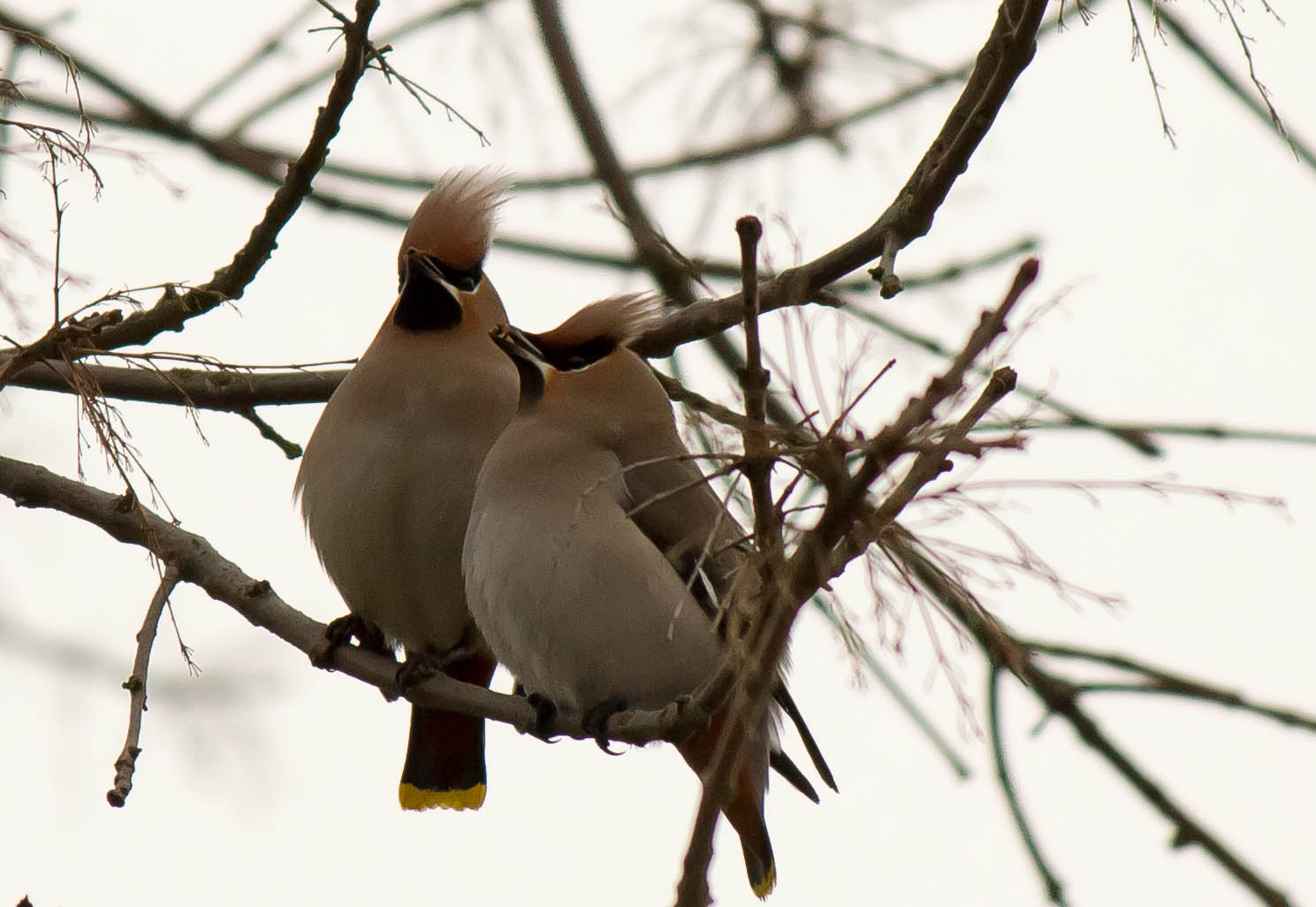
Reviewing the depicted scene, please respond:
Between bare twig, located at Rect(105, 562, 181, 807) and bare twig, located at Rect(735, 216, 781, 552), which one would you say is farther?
bare twig, located at Rect(105, 562, 181, 807)

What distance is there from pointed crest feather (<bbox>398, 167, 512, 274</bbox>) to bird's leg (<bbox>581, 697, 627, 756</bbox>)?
1.56 metres

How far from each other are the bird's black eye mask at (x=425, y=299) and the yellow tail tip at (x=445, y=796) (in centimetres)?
133

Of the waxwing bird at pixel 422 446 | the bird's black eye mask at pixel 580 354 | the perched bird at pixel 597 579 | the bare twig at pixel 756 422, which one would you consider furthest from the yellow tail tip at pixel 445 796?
the bare twig at pixel 756 422

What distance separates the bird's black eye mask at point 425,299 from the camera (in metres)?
5.21

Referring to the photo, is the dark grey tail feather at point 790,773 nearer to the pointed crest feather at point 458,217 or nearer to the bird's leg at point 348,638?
the bird's leg at point 348,638

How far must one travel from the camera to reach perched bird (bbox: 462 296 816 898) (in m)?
4.21

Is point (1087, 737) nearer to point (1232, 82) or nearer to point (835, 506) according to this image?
point (1232, 82)

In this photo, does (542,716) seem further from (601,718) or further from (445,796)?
(445,796)

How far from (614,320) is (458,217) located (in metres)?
0.67


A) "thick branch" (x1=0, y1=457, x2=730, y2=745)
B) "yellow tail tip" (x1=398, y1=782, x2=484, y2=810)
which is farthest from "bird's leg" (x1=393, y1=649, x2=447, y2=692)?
"yellow tail tip" (x1=398, y1=782, x2=484, y2=810)

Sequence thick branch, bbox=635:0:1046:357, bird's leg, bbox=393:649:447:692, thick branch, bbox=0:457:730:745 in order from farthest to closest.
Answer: bird's leg, bbox=393:649:447:692 → thick branch, bbox=0:457:730:745 → thick branch, bbox=635:0:1046:357

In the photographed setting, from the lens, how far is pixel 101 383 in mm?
4434

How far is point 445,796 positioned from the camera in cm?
540

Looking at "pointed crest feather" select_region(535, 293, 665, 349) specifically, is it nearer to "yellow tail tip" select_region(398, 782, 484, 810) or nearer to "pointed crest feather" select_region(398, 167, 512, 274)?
"pointed crest feather" select_region(398, 167, 512, 274)
